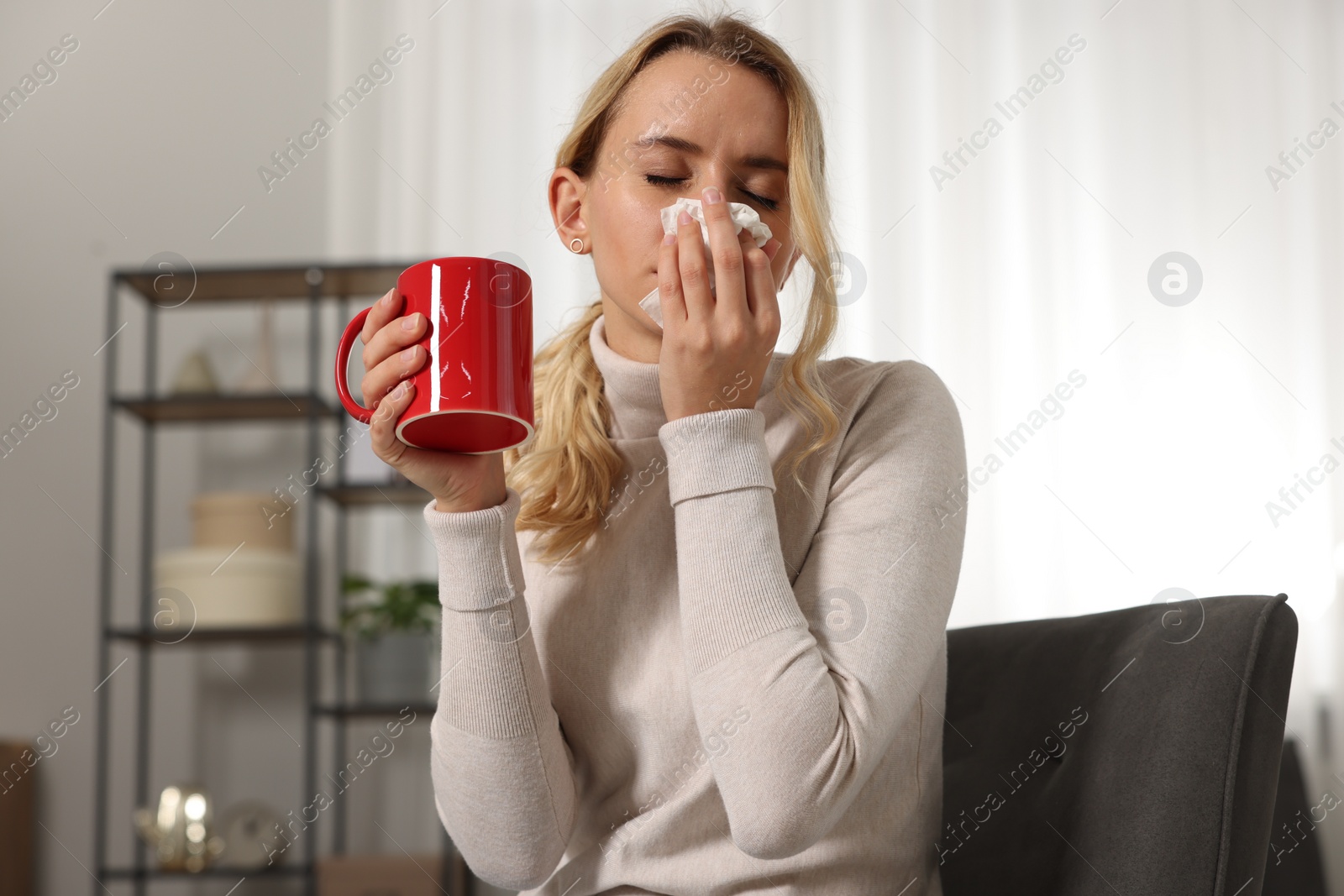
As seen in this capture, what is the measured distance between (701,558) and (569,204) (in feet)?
1.45

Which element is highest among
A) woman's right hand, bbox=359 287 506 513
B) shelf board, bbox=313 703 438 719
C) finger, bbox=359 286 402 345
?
finger, bbox=359 286 402 345

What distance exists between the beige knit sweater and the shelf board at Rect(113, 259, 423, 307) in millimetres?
1640

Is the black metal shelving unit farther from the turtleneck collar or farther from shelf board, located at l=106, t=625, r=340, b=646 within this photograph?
the turtleneck collar

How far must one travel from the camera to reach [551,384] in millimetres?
1086

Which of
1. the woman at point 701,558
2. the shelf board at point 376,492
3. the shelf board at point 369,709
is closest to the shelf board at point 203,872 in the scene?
the shelf board at point 369,709

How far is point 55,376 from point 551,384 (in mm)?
2161

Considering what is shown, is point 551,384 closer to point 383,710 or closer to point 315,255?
point 383,710

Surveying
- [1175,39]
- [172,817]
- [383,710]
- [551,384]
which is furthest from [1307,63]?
[172,817]

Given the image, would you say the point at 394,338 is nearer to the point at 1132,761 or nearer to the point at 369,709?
the point at 1132,761

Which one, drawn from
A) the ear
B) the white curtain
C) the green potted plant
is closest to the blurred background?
the white curtain

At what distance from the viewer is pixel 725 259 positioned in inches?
31.0

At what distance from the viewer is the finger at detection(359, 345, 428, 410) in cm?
72

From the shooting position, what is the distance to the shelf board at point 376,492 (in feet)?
8.00

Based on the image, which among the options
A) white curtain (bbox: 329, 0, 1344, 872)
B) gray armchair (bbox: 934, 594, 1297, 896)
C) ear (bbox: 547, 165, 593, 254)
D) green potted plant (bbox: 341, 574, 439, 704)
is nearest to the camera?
gray armchair (bbox: 934, 594, 1297, 896)
